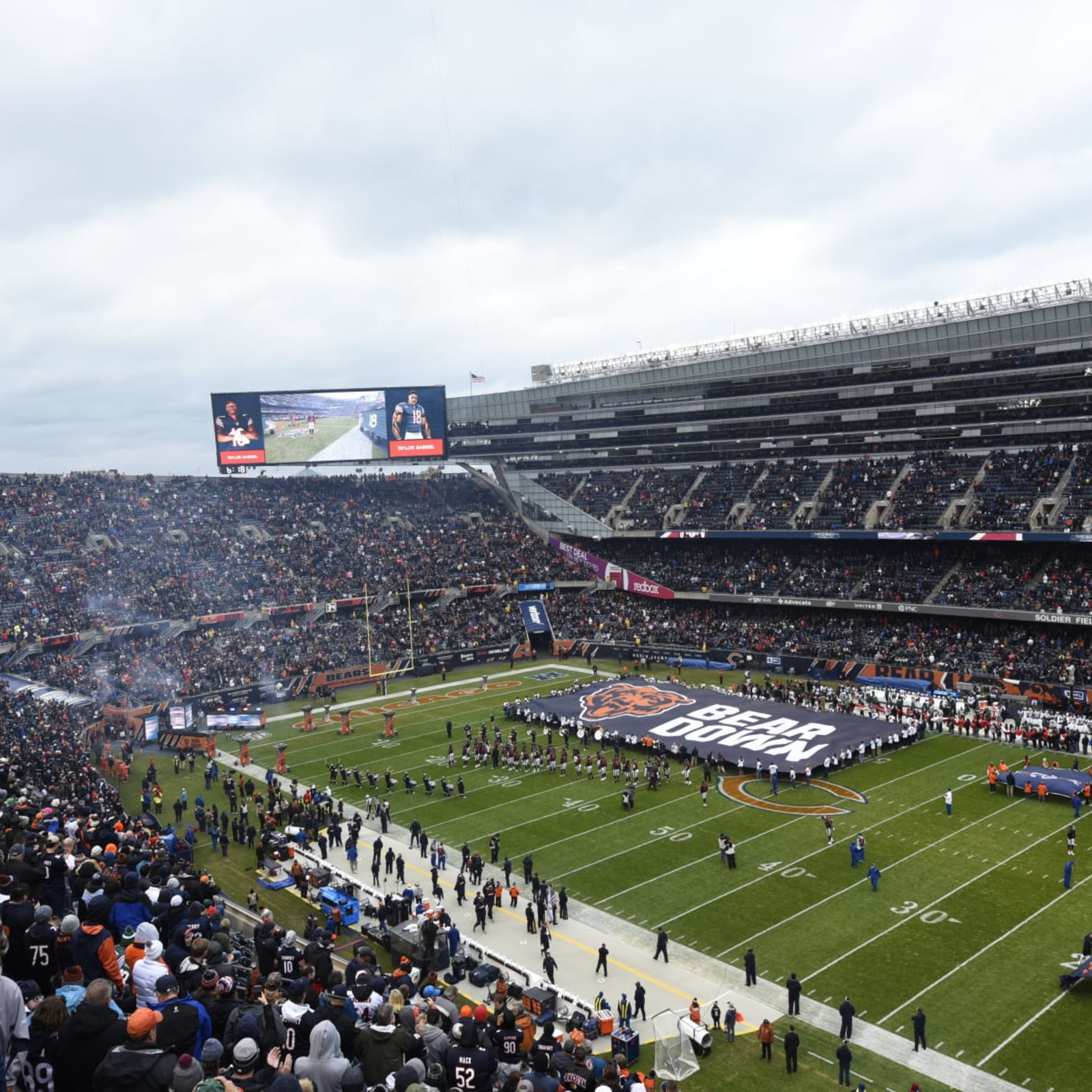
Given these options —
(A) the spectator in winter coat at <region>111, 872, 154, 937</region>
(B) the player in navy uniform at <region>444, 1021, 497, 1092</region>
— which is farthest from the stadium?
(B) the player in navy uniform at <region>444, 1021, 497, 1092</region>

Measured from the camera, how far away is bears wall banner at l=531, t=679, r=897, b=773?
110ft

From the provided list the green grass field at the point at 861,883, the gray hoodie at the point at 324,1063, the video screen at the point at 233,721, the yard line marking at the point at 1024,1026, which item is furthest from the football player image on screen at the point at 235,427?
the gray hoodie at the point at 324,1063

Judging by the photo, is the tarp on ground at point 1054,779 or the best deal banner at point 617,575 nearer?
the tarp on ground at point 1054,779

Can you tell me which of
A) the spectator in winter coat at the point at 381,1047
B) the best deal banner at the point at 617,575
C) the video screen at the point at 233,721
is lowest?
the video screen at the point at 233,721

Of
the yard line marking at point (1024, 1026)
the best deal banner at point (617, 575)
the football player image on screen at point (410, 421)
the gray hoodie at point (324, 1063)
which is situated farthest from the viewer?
the football player image on screen at point (410, 421)

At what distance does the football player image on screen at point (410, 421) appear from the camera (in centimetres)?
6644

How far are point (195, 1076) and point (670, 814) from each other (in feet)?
81.5

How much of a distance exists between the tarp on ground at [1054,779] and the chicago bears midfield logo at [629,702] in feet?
46.1

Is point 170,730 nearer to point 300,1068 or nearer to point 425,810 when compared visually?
point 425,810

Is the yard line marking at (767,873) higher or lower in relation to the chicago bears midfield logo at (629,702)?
lower

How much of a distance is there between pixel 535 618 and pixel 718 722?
21957 mm

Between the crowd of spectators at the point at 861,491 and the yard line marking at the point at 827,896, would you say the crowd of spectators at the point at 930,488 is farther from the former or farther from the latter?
the yard line marking at the point at 827,896

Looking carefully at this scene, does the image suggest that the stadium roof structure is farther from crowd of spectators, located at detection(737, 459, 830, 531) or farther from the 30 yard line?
the 30 yard line

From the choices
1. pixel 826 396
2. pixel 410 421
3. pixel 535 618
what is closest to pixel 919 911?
pixel 535 618
